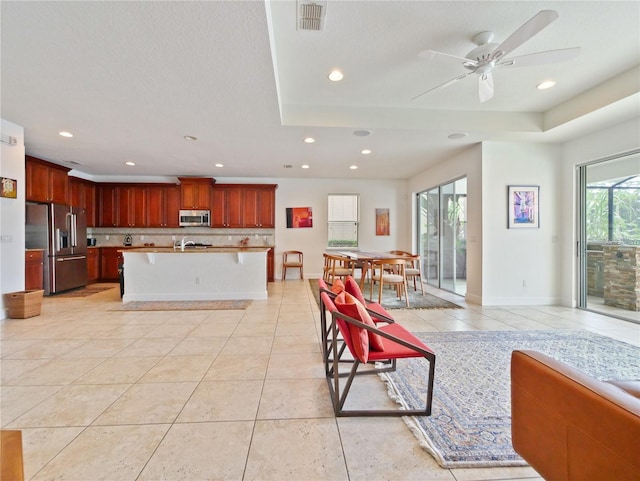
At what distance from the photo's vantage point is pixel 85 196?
6469mm

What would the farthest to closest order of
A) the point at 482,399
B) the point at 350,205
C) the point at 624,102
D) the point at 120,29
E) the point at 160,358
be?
the point at 350,205 → the point at 624,102 → the point at 160,358 → the point at 120,29 → the point at 482,399

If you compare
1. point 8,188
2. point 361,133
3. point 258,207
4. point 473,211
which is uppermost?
point 361,133

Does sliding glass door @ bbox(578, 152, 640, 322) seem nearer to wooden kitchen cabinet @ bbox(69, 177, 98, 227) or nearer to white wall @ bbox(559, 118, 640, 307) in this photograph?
white wall @ bbox(559, 118, 640, 307)

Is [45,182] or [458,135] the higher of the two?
[458,135]

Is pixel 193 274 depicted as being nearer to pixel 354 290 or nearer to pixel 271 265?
pixel 271 265

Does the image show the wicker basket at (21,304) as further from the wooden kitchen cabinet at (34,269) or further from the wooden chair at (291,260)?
the wooden chair at (291,260)

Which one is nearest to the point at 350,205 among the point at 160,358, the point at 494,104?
the point at 494,104

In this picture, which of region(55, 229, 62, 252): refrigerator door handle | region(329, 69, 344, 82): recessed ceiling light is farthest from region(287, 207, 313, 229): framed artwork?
region(55, 229, 62, 252): refrigerator door handle

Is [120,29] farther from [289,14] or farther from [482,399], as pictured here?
[482,399]

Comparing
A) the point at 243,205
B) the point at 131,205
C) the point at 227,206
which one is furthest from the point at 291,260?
the point at 131,205

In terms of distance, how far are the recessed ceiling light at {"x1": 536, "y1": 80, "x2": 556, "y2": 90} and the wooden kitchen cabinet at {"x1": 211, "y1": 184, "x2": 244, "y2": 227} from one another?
601 centimetres

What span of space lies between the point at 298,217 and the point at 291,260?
46.7 inches

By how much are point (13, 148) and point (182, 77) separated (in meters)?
3.11

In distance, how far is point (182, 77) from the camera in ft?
8.71
